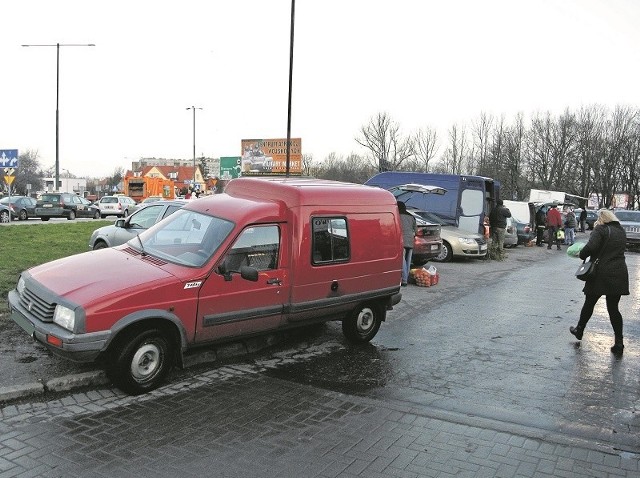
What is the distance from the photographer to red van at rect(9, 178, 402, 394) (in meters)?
5.06

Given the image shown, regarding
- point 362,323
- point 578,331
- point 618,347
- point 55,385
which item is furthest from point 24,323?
point 618,347

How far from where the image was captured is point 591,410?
534 centimetres

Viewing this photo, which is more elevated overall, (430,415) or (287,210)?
(287,210)

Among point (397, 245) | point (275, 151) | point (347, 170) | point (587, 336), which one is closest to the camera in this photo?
point (397, 245)

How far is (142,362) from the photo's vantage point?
208 inches

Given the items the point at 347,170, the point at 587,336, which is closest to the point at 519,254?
the point at 587,336

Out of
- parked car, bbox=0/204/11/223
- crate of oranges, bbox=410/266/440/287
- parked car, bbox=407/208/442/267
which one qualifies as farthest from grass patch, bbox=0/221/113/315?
parked car, bbox=0/204/11/223

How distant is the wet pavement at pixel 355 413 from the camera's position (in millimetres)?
4059

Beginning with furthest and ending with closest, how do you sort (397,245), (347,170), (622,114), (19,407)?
(347,170)
(622,114)
(397,245)
(19,407)

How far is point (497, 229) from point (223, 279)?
15872 millimetres

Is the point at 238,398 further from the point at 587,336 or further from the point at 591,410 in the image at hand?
the point at 587,336

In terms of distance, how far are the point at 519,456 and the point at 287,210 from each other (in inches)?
137

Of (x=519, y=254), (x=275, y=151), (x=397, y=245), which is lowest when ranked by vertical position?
(x=519, y=254)

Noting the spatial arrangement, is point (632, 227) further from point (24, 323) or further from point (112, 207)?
point (112, 207)
